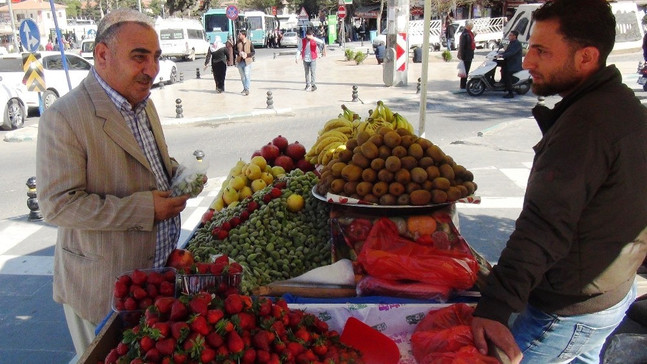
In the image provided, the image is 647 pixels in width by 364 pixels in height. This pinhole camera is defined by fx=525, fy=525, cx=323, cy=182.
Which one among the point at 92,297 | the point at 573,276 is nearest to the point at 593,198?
the point at 573,276

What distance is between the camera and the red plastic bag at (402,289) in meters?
2.56

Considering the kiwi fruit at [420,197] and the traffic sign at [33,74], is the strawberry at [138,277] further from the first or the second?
the traffic sign at [33,74]

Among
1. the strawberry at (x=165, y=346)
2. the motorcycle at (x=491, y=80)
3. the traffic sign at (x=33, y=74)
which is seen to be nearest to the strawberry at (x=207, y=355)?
the strawberry at (x=165, y=346)

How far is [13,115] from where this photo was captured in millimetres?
12969

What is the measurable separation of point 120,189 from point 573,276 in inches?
75.1

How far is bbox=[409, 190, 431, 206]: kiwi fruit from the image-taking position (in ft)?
9.77

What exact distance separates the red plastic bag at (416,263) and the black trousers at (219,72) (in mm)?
16143

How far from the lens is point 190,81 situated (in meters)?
23.0

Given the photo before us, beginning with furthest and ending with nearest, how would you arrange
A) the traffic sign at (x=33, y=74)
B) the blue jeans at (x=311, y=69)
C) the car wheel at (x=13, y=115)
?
1. the blue jeans at (x=311, y=69)
2. the car wheel at (x=13, y=115)
3. the traffic sign at (x=33, y=74)

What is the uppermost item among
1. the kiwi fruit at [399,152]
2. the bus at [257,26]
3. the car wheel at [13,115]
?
the bus at [257,26]

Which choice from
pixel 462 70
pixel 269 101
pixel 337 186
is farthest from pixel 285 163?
pixel 462 70

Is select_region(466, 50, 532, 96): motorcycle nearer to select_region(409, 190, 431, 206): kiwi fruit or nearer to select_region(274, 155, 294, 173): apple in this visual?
select_region(274, 155, 294, 173): apple

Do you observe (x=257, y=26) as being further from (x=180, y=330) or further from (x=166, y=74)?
(x=180, y=330)

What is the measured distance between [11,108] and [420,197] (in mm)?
13111
